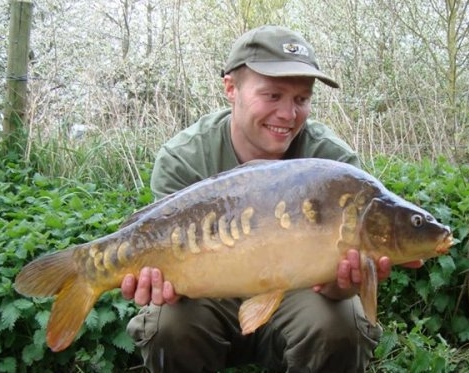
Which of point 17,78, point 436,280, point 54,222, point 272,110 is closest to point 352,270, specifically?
point 272,110

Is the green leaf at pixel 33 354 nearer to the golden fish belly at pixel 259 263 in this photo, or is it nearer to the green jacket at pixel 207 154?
the green jacket at pixel 207 154

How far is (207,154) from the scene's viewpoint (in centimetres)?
244

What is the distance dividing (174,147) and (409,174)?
4.44 feet

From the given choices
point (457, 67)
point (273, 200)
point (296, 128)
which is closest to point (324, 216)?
point (273, 200)

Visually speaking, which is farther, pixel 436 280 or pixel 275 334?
pixel 436 280

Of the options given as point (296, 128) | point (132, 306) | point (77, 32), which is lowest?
point (132, 306)

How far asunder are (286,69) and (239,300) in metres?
0.67

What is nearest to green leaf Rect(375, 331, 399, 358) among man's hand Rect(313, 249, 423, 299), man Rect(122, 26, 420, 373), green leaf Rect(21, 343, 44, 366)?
man Rect(122, 26, 420, 373)

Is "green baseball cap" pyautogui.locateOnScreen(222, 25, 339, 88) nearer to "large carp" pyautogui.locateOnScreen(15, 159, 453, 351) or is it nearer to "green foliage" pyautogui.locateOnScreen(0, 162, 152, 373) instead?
"large carp" pyautogui.locateOnScreen(15, 159, 453, 351)

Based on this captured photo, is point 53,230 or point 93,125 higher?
point 93,125

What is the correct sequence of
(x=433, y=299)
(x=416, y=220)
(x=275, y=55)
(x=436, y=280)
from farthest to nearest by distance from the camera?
1. (x=433, y=299)
2. (x=436, y=280)
3. (x=275, y=55)
4. (x=416, y=220)

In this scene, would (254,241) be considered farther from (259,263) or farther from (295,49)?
(295,49)

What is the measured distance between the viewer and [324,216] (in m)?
1.75

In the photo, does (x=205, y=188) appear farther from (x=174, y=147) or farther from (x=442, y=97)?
(x=442, y=97)
